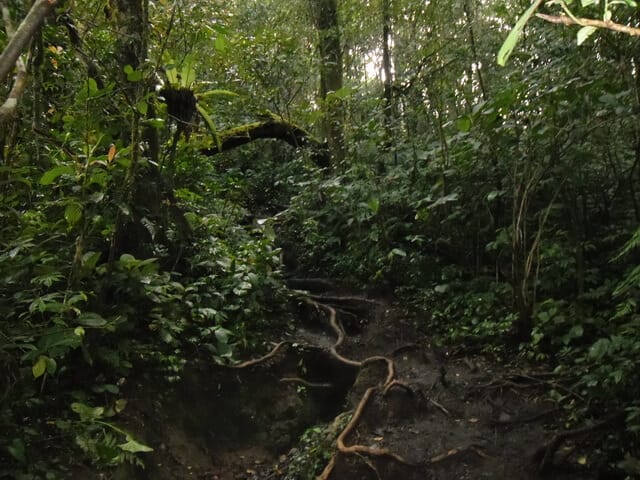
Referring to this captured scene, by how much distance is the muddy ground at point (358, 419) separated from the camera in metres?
→ 3.99

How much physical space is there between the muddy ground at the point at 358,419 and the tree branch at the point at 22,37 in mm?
2834

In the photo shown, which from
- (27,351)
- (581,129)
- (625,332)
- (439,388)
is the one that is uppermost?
(581,129)

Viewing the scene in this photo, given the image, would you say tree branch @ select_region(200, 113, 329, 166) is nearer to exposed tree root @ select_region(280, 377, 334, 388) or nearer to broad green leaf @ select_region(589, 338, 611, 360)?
exposed tree root @ select_region(280, 377, 334, 388)

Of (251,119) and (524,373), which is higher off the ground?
(251,119)

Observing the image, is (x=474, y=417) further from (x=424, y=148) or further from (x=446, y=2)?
(x=446, y=2)

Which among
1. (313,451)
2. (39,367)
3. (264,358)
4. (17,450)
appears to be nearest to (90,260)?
(39,367)

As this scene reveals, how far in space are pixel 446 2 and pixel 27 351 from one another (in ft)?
26.3

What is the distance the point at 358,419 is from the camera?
4.68m

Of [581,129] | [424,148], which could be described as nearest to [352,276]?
[424,148]

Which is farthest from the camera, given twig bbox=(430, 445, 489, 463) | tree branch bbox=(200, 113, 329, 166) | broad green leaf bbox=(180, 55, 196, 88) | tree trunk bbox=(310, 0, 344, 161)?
tree trunk bbox=(310, 0, 344, 161)

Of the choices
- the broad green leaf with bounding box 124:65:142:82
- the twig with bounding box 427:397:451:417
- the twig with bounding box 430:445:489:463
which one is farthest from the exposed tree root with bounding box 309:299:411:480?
the broad green leaf with bounding box 124:65:142:82

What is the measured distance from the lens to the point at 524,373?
4.73 meters

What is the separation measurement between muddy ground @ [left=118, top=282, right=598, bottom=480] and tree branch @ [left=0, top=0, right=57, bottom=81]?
2.83 meters

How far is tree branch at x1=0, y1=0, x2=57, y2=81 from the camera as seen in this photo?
4.66ft
